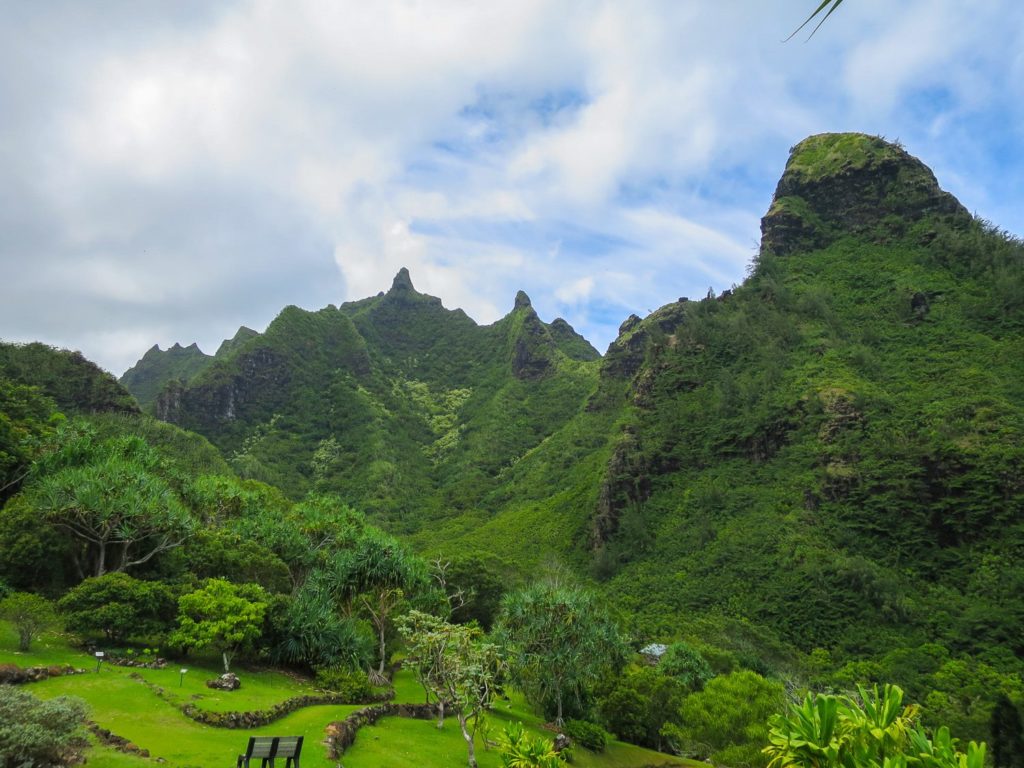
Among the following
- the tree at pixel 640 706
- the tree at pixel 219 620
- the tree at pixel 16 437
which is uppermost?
the tree at pixel 16 437

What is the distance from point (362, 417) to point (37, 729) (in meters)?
156

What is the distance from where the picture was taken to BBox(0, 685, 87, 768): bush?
39.5 ft

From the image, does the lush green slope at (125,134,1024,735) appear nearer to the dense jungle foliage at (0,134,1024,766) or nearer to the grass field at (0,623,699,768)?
the dense jungle foliage at (0,134,1024,766)

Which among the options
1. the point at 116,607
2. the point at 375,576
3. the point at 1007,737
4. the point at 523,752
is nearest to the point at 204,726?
the point at 523,752

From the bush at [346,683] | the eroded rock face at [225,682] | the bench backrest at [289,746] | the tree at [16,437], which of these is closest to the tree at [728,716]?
the bush at [346,683]

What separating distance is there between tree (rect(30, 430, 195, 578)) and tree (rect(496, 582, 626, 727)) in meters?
21.7

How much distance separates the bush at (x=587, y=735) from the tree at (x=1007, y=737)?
59.4 feet

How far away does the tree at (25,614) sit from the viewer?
2355cm

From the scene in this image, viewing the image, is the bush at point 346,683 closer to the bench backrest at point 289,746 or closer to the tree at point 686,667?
the bench backrest at point 289,746

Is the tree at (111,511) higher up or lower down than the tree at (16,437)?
lower down

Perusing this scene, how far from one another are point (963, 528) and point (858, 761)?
63213 mm

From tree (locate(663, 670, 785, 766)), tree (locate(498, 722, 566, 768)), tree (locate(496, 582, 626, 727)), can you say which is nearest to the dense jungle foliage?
tree (locate(663, 670, 785, 766))

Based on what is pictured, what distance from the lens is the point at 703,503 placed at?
8344 centimetres

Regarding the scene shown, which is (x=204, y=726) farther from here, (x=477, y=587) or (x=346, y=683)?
(x=477, y=587)
